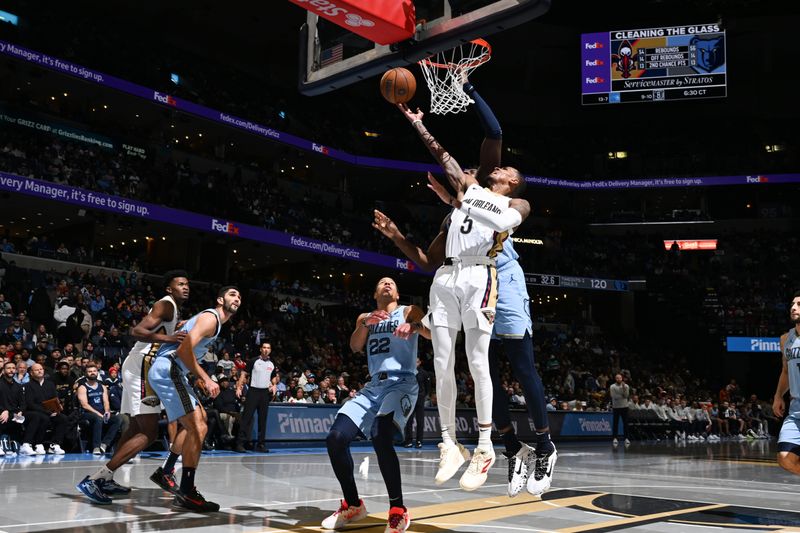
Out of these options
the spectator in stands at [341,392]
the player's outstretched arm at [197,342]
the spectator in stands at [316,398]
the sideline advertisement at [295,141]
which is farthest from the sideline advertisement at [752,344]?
the player's outstretched arm at [197,342]

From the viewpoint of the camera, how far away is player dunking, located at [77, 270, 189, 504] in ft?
24.1

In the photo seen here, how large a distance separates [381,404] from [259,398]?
8457 millimetres

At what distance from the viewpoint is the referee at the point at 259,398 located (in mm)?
13898

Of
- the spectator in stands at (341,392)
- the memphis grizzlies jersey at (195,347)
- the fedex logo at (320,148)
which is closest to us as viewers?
the memphis grizzlies jersey at (195,347)

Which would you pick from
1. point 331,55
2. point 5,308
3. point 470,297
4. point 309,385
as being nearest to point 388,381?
point 470,297

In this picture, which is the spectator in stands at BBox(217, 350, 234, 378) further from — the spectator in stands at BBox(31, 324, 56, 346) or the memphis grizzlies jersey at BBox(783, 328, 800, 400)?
the memphis grizzlies jersey at BBox(783, 328, 800, 400)

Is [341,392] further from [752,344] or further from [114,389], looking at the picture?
[752,344]

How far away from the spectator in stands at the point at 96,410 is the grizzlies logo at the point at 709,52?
94.0ft

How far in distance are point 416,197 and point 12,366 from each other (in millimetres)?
28849

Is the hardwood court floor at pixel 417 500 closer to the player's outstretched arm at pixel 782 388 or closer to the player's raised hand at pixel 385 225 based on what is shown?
the player's outstretched arm at pixel 782 388

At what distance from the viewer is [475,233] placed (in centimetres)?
568

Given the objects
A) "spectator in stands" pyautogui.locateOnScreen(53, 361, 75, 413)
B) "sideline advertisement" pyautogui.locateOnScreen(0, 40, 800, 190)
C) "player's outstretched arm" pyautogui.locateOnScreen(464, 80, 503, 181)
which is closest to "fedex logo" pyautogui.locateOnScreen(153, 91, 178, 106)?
"sideline advertisement" pyautogui.locateOnScreen(0, 40, 800, 190)

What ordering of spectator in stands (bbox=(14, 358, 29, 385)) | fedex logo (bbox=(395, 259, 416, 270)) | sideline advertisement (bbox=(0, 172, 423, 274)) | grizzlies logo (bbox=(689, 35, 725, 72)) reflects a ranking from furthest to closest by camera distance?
fedex logo (bbox=(395, 259, 416, 270)), grizzlies logo (bbox=(689, 35, 725, 72)), sideline advertisement (bbox=(0, 172, 423, 274)), spectator in stands (bbox=(14, 358, 29, 385))

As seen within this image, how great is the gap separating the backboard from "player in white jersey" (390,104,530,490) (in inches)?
50.0
